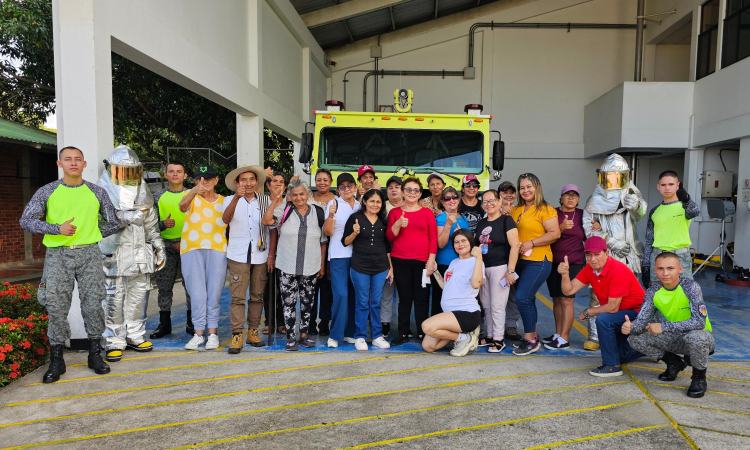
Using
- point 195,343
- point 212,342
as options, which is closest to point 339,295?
point 212,342

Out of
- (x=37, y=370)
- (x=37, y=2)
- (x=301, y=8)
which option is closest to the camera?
(x=37, y=370)

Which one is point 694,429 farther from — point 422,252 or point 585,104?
point 585,104

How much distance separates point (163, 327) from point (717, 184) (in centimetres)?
1135

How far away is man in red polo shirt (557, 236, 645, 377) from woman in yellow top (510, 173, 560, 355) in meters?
0.44

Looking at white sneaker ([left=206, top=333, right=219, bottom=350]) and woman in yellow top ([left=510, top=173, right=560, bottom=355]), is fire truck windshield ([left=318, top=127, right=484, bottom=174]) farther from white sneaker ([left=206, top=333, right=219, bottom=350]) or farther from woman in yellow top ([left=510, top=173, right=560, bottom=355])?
white sneaker ([left=206, top=333, right=219, bottom=350])

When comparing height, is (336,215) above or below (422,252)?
above

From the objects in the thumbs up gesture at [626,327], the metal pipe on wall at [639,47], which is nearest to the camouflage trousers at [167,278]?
the thumbs up gesture at [626,327]

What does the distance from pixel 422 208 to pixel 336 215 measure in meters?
0.85

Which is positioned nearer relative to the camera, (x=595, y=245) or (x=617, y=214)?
(x=595, y=245)

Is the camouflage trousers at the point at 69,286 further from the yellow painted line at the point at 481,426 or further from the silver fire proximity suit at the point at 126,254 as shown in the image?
the yellow painted line at the point at 481,426

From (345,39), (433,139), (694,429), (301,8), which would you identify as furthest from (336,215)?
(345,39)

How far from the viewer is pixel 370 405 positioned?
11.2 feet

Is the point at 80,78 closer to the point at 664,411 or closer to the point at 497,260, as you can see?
the point at 497,260

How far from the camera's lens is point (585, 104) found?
1435 cm
